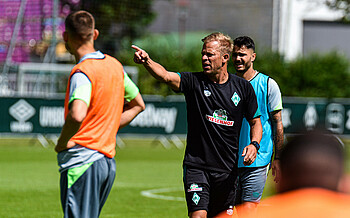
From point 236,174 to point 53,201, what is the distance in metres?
5.82

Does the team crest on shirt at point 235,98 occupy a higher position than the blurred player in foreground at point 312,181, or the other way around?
the blurred player in foreground at point 312,181

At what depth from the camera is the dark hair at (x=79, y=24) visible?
16.6ft

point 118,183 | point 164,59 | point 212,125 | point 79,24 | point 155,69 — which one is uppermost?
point 79,24

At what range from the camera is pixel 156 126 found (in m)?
24.6

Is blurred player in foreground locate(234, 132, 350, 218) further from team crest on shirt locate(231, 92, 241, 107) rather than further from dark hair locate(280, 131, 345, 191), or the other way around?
team crest on shirt locate(231, 92, 241, 107)

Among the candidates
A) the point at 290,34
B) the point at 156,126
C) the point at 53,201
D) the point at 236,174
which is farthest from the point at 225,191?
the point at 290,34

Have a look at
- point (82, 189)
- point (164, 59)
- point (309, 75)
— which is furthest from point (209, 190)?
point (164, 59)

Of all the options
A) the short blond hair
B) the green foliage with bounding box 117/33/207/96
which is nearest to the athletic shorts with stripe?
the short blond hair

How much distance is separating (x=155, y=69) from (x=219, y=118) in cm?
76

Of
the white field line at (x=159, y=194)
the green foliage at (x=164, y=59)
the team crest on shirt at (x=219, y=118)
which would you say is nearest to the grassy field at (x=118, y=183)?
the white field line at (x=159, y=194)

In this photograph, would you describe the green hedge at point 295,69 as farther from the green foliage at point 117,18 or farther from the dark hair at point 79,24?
the dark hair at point 79,24

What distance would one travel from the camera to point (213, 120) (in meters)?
6.66

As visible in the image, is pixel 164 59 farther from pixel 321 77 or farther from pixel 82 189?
pixel 82 189

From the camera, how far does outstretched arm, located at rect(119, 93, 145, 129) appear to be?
5.61 metres
